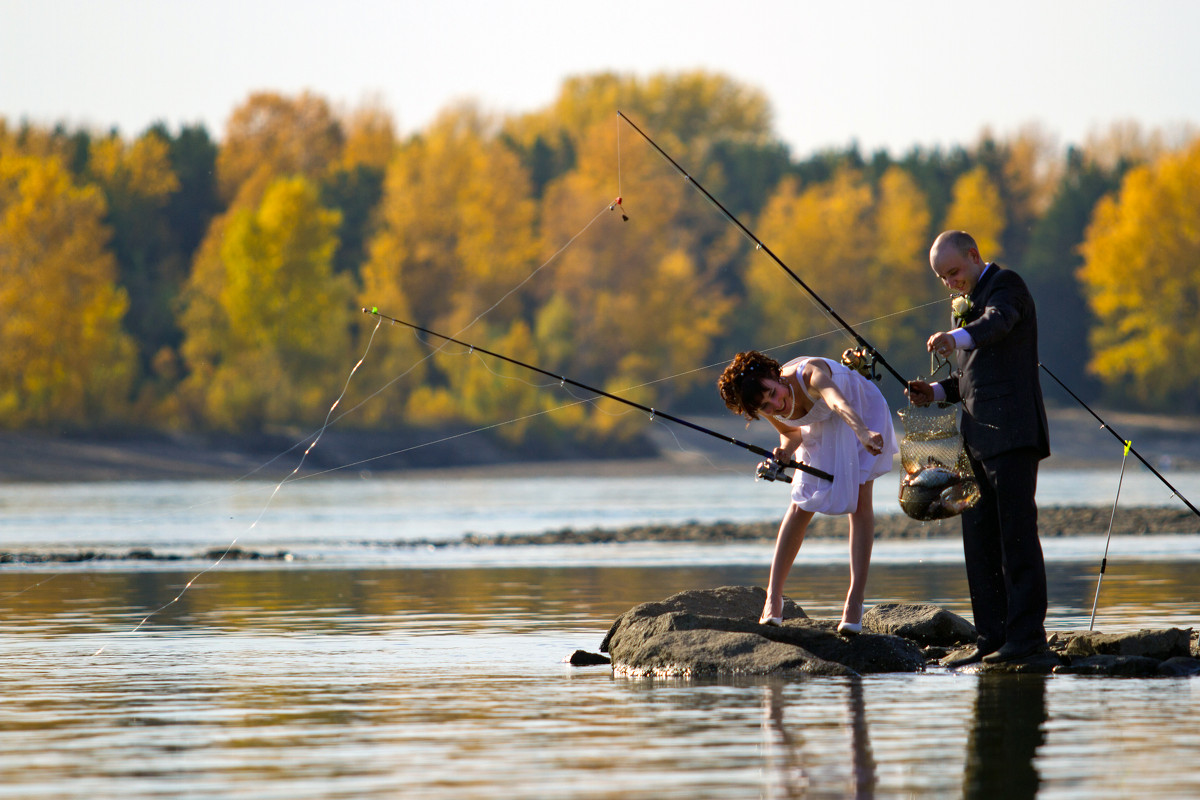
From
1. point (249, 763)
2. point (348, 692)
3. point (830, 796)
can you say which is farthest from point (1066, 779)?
point (348, 692)

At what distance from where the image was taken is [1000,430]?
307 inches

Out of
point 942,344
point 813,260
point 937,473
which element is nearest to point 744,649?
point 937,473

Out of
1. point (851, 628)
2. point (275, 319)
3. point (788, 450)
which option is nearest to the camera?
point (851, 628)

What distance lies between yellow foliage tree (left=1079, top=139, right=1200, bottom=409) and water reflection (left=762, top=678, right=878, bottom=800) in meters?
56.4

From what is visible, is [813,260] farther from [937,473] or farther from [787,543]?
[937,473]

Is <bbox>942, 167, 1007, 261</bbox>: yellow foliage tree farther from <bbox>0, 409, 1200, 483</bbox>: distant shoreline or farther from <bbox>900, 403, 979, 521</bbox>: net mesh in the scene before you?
<bbox>900, 403, 979, 521</bbox>: net mesh

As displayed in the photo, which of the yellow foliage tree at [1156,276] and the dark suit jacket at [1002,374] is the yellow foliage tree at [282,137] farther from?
the dark suit jacket at [1002,374]

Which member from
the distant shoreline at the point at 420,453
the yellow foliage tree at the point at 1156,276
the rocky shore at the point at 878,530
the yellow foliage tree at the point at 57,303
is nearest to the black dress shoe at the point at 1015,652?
the rocky shore at the point at 878,530

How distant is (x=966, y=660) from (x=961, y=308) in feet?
5.01

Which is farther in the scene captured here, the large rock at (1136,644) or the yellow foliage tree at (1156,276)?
the yellow foliage tree at (1156,276)

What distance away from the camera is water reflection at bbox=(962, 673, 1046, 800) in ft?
17.3

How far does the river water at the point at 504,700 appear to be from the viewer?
548 cm

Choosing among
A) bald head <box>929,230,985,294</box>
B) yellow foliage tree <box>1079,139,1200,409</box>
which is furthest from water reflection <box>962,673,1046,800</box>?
yellow foliage tree <box>1079,139,1200,409</box>

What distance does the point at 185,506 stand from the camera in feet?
102
